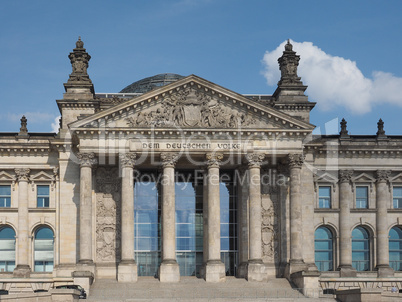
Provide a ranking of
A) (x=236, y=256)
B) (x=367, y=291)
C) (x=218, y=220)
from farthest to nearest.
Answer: (x=236, y=256)
(x=218, y=220)
(x=367, y=291)

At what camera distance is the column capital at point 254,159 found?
6694 centimetres

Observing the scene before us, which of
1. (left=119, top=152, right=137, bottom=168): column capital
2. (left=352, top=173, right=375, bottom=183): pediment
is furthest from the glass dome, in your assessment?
(left=352, top=173, right=375, bottom=183): pediment

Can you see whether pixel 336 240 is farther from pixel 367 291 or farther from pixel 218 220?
pixel 367 291

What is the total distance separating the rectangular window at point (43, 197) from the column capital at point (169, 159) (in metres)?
12.0

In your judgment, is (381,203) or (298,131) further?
(381,203)

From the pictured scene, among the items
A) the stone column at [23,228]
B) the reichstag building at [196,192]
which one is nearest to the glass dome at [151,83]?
the reichstag building at [196,192]

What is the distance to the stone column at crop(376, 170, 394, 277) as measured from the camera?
239ft

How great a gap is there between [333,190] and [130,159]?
63.5ft

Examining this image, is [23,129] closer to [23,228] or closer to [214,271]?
[23,228]

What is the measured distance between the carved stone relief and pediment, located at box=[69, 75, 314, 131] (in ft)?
18.0

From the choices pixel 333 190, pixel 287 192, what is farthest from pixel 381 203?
pixel 287 192

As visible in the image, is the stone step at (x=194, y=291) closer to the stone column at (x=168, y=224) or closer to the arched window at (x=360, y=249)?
the stone column at (x=168, y=224)

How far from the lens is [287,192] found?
7000 cm

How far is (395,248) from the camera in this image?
74.6 m
